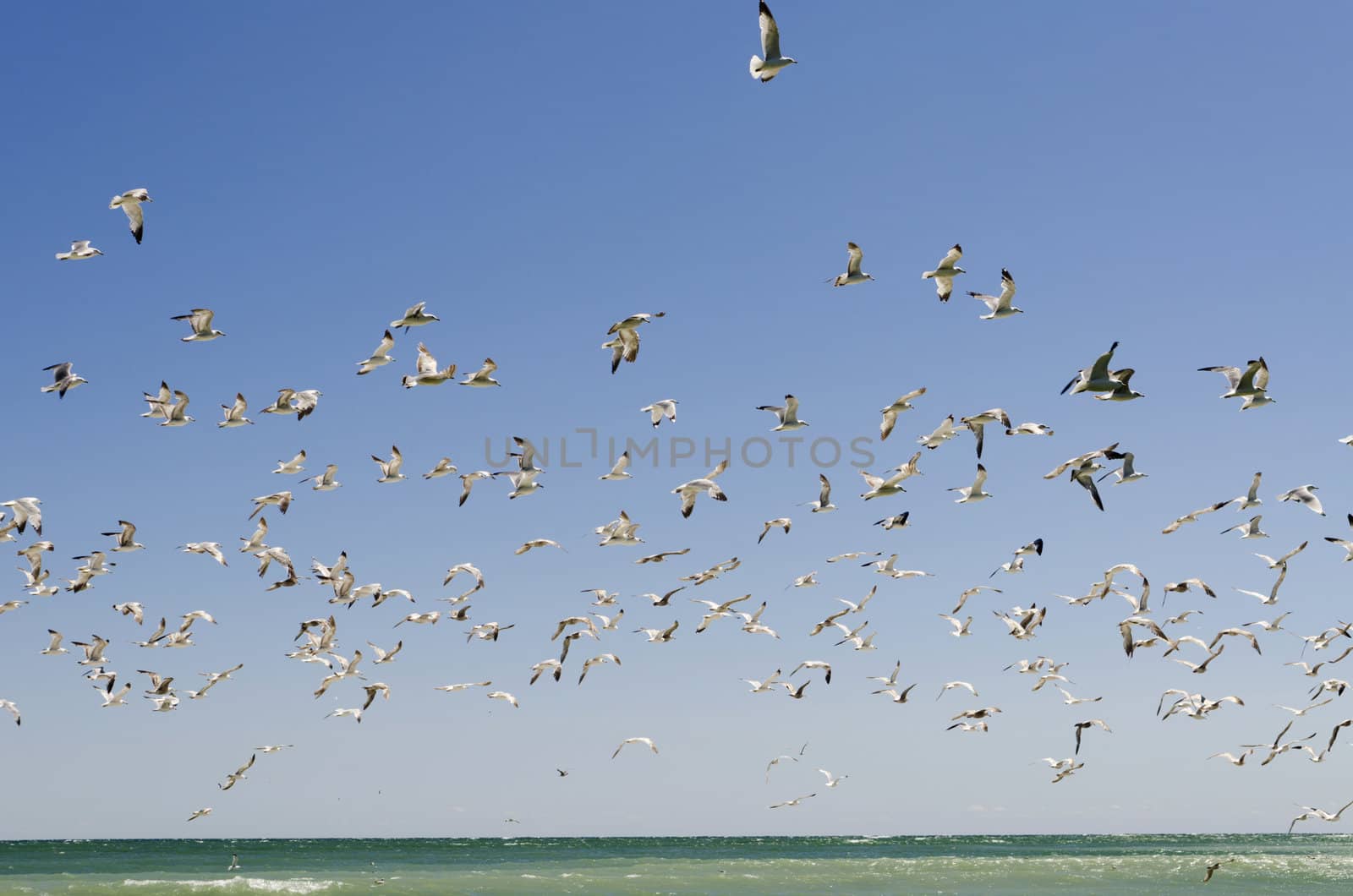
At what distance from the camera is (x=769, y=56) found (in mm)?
17703

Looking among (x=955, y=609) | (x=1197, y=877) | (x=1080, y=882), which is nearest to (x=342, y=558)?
(x=955, y=609)

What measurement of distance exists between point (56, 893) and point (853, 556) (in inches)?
1067

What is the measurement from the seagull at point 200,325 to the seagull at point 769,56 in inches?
523

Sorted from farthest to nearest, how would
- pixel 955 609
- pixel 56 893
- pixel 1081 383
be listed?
pixel 56 893 < pixel 955 609 < pixel 1081 383

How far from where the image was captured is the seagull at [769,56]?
57.1 ft

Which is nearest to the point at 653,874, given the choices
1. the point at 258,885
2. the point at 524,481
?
the point at 258,885

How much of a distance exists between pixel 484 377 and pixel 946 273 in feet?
32.2

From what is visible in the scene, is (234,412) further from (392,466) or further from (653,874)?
(653,874)

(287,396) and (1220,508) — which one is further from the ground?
(287,396)

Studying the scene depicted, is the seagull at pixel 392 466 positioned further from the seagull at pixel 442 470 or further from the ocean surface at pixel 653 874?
the ocean surface at pixel 653 874

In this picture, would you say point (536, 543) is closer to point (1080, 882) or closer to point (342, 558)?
point (342, 558)

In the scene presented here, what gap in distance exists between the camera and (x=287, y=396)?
87.8 ft

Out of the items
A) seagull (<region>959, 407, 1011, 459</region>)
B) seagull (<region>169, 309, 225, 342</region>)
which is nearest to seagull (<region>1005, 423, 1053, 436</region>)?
seagull (<region>959, 407, 1011, 459</region>)

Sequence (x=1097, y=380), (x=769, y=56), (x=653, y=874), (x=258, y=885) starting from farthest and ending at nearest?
(x=653, y=874) < (x=258, y=885) < (x=1097, y=380) < (x=769, y=56)
